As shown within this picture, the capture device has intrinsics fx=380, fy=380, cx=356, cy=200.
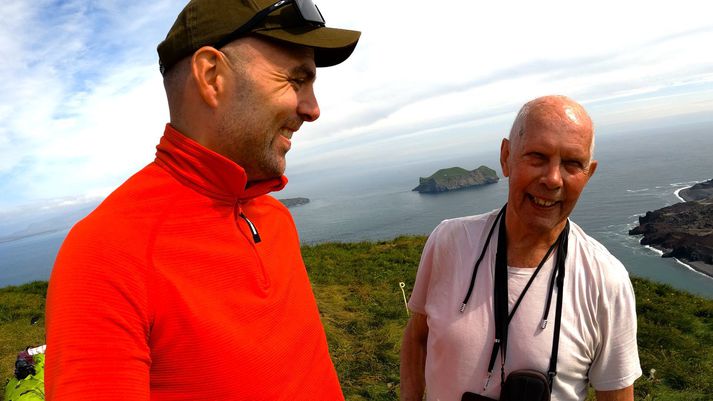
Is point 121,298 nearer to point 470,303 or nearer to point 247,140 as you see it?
point 247,140

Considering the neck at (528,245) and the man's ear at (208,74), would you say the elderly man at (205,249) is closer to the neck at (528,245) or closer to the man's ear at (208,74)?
the man's ear at (208,74)

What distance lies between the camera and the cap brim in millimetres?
1628

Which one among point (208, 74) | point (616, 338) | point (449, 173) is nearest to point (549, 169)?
point (616, 338)

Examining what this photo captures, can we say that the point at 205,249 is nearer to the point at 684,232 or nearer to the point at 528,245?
the point at 528,245

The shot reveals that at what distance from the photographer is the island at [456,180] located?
144250mm

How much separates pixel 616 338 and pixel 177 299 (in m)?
2.46

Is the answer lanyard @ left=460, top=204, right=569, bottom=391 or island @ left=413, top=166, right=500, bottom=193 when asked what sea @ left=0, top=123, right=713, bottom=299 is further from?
lanyard @ left=460, top=204, right=569, bottom=391

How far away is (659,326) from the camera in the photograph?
8.38m

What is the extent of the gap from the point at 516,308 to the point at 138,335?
219 cm

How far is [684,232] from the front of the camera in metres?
63.9

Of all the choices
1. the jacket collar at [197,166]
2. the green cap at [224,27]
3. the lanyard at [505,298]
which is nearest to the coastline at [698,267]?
the lanyard at [505,298]

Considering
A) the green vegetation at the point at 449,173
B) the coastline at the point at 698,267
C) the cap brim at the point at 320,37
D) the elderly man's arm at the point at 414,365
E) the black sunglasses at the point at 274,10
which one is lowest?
the coastline at the point at 698,267

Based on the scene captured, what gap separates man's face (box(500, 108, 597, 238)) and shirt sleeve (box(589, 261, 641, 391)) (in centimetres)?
50

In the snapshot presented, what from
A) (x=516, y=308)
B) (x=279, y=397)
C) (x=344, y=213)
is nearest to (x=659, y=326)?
(x=516, y=308)
